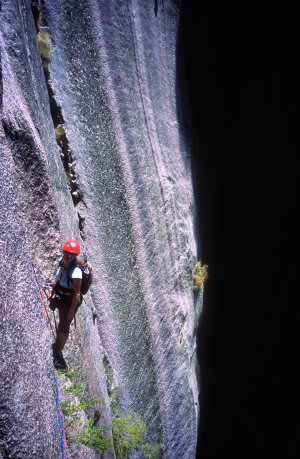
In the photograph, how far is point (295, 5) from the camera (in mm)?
6473

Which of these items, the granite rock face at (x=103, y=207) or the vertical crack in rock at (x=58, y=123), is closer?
the granite rock face at (x=103, y=207)

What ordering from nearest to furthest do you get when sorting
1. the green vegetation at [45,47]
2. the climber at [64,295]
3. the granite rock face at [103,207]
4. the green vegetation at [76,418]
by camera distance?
the granite rock face at [103,207], the green vegetation at [76,418], the climber at [64,295], the green vegetation at [45,47]

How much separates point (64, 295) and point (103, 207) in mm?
1643

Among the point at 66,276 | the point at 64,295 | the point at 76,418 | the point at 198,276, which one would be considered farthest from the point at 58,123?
the point at 198,276

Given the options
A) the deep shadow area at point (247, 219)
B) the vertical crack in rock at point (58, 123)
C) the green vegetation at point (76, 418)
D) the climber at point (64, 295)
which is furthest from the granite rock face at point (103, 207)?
the deep shadow area at point (247, 219)

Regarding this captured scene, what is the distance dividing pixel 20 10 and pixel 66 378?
12.0 ft

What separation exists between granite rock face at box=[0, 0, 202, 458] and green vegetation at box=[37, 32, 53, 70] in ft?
0.15

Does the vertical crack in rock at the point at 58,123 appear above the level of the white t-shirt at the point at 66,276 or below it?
above

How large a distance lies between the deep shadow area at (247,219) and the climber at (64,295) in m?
5.31

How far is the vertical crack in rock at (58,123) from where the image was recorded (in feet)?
12.4

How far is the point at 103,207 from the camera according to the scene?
4395 mm

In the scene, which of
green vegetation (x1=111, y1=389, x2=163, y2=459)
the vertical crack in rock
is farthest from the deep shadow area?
green vegetation (x1=111, y1=389, x2=163, y2=459)

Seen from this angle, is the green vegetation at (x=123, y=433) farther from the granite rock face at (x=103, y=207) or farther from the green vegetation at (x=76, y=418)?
the green vegetation at (x=76, y=418)

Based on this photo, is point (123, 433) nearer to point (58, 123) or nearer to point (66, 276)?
point (66, 276)
